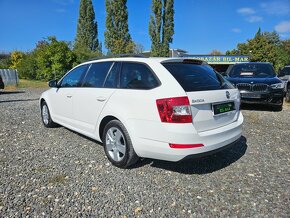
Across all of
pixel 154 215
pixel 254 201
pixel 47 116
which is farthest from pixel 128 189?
pixel 47 116

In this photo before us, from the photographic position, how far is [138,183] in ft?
10.6

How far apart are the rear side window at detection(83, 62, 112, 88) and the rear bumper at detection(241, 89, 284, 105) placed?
544 cm

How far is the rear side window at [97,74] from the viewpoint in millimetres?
4031

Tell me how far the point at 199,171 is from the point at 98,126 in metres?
1.75

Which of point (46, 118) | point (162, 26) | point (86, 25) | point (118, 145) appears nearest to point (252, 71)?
point (118, 145)

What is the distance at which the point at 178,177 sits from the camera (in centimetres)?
342

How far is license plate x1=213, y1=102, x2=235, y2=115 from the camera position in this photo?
3.25 m

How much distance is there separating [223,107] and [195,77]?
0.58 m

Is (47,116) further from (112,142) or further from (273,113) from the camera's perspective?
(273,113)

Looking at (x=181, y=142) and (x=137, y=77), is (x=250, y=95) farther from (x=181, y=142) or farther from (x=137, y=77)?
(x=181, y=142)

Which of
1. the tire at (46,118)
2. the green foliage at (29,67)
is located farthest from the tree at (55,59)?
the tire at (46,118)

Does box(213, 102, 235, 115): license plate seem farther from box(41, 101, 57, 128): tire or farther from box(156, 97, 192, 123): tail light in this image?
box(41, 101, 57, 128): tire

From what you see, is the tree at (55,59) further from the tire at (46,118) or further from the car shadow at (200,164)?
the car shadow at (200,164)

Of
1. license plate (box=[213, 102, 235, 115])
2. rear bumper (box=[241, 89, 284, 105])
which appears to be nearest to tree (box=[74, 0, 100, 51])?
rear bumper (box=[241, 89, 284, 105])
